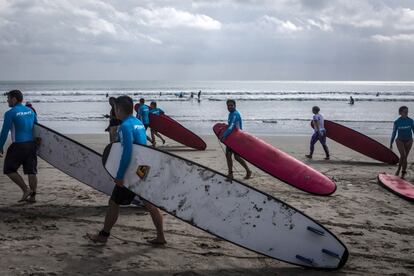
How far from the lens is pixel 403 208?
7.13 metres

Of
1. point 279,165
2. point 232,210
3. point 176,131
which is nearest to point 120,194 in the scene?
point 232,210

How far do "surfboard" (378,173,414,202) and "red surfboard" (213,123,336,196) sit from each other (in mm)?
1205

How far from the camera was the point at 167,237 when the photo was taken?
5.39 metres

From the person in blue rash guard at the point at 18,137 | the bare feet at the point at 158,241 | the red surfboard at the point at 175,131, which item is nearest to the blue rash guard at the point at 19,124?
the person in blue rash guard at the point at 18,137

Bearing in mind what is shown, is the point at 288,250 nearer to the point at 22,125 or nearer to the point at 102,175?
the point at 102,175

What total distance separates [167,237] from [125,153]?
132 centimetres

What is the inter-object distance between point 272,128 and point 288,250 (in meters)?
19.6

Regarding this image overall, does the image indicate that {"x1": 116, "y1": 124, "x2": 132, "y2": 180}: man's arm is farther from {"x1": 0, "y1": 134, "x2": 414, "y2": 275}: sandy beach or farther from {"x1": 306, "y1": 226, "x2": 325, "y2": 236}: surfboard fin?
{"x1": 306, "y1": 226, "x2": 325, "y2": 236}: surfboard fin

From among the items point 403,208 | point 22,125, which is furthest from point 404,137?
point 22,125

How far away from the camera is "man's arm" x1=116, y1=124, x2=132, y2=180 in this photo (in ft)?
15.3

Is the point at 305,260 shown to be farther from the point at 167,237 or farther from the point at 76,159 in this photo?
the point at 76,159

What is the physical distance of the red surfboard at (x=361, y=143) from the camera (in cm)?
1235

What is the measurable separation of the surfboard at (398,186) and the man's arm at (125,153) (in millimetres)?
5243

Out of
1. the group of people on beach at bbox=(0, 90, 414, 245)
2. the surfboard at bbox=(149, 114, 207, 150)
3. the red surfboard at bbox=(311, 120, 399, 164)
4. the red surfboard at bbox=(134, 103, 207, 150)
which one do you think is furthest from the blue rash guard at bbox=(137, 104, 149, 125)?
the red surfboard at bbox=(311, 120, 399, 164)
